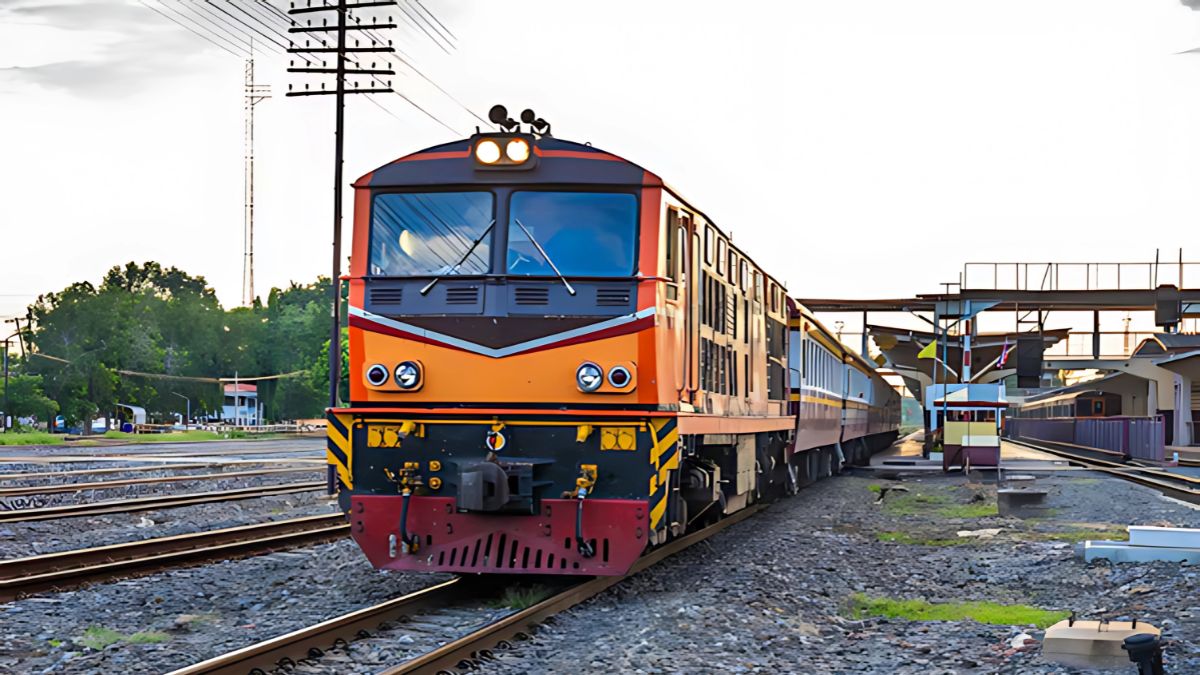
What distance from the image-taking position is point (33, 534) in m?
14.5

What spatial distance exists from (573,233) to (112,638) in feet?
14.3

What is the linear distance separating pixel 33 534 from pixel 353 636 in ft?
27.1

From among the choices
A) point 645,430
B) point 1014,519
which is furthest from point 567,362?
point 1014,519

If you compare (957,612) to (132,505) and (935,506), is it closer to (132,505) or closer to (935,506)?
(935,506)

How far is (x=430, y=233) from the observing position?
990 centimetres

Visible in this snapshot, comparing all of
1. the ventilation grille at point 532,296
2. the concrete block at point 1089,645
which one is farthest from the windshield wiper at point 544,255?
the concrete block at point 1089,645

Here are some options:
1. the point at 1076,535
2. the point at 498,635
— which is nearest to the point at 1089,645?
the point at 498,635

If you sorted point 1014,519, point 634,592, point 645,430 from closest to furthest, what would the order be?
point 645,430 → point 634,592 → point 1014,519

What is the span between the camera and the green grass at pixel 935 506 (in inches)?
738

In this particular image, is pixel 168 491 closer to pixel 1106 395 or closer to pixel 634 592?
pixel 634 592

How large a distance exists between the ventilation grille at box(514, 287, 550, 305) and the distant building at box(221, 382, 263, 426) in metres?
101

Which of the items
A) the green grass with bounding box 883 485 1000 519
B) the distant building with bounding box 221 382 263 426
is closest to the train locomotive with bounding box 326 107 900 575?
the green grass with bounding box 883 485 1000 519

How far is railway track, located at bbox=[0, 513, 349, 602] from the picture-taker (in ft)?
32.9

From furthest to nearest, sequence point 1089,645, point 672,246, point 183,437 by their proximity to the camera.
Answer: point 183,437
point 672,246
point 1089,645
